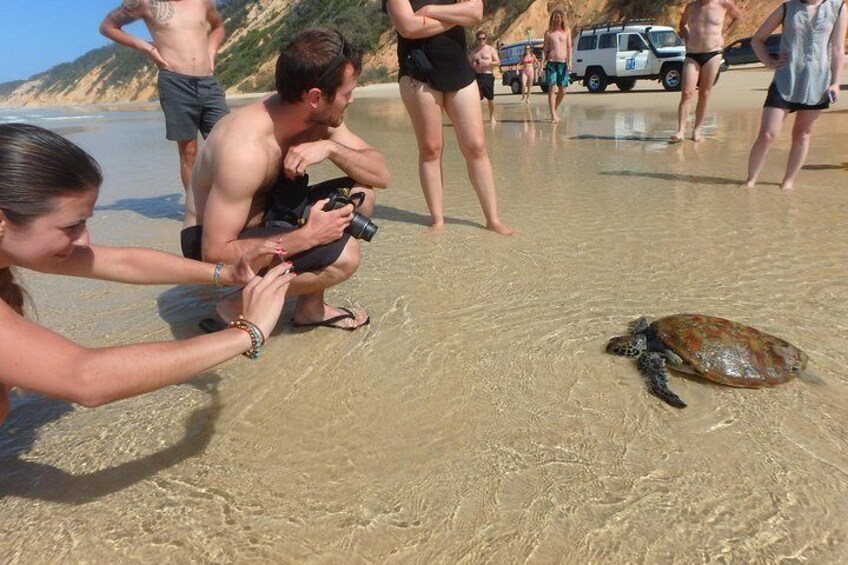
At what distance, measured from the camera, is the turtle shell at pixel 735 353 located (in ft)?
7.14

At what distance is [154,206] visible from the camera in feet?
18.8

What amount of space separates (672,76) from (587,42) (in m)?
3.49

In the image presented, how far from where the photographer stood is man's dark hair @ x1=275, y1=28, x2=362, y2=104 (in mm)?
2184

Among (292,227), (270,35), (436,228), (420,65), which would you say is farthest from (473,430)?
(270,35)

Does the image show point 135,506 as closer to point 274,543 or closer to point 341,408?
point 274,543

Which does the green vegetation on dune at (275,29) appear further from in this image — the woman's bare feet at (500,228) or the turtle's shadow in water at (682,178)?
the woman's bare feet at (500,228)

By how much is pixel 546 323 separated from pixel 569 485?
1.10 m

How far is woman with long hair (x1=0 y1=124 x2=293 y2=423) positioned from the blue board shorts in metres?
10.3

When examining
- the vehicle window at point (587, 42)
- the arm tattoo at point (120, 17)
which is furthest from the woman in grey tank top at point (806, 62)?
the vehicle window at point (587, 42)

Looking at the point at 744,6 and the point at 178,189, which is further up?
the point at 744,6

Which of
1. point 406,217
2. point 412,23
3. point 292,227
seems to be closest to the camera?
point 292,227

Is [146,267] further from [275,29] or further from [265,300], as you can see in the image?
[275,29]

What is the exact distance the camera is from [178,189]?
6.54m

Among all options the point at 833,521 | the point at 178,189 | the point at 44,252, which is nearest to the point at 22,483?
the point at 44,252
